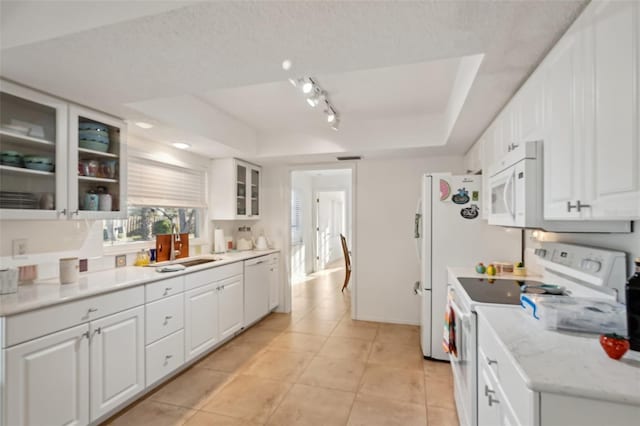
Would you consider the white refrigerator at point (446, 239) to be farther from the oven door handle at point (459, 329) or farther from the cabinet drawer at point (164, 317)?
the cabinet drawer at point (164, 317)

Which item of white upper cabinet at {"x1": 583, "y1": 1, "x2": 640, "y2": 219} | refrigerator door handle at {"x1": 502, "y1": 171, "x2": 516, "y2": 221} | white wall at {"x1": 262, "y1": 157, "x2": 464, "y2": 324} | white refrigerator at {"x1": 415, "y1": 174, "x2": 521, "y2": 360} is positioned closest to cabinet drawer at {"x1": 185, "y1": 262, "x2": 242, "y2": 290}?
white wall at {"x1": 262, "y1": 157, "x2": 464, "y2": 324}

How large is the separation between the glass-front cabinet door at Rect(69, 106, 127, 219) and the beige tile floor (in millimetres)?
1490

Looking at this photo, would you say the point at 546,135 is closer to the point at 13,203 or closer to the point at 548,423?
the point at 548,423

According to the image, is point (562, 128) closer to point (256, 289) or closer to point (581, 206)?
point (581, 206)

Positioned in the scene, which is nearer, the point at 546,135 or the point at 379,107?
the point at 546,135

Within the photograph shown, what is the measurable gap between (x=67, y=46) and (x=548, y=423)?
2413 millimetres

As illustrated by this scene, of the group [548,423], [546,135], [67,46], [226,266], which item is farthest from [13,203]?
[546,135]

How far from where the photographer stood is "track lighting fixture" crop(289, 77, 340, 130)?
235 cm

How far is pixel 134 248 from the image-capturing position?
296 cm

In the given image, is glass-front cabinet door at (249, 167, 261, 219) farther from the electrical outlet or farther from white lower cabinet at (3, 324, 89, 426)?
white lower cabinet at (3, 324, 89, 426)

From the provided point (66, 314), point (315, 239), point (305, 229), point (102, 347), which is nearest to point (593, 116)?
point (66, 314)

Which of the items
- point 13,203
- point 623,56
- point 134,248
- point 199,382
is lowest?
point 199,382

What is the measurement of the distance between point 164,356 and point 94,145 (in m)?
1.72

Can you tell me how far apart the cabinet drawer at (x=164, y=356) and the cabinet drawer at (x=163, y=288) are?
0.36 m
